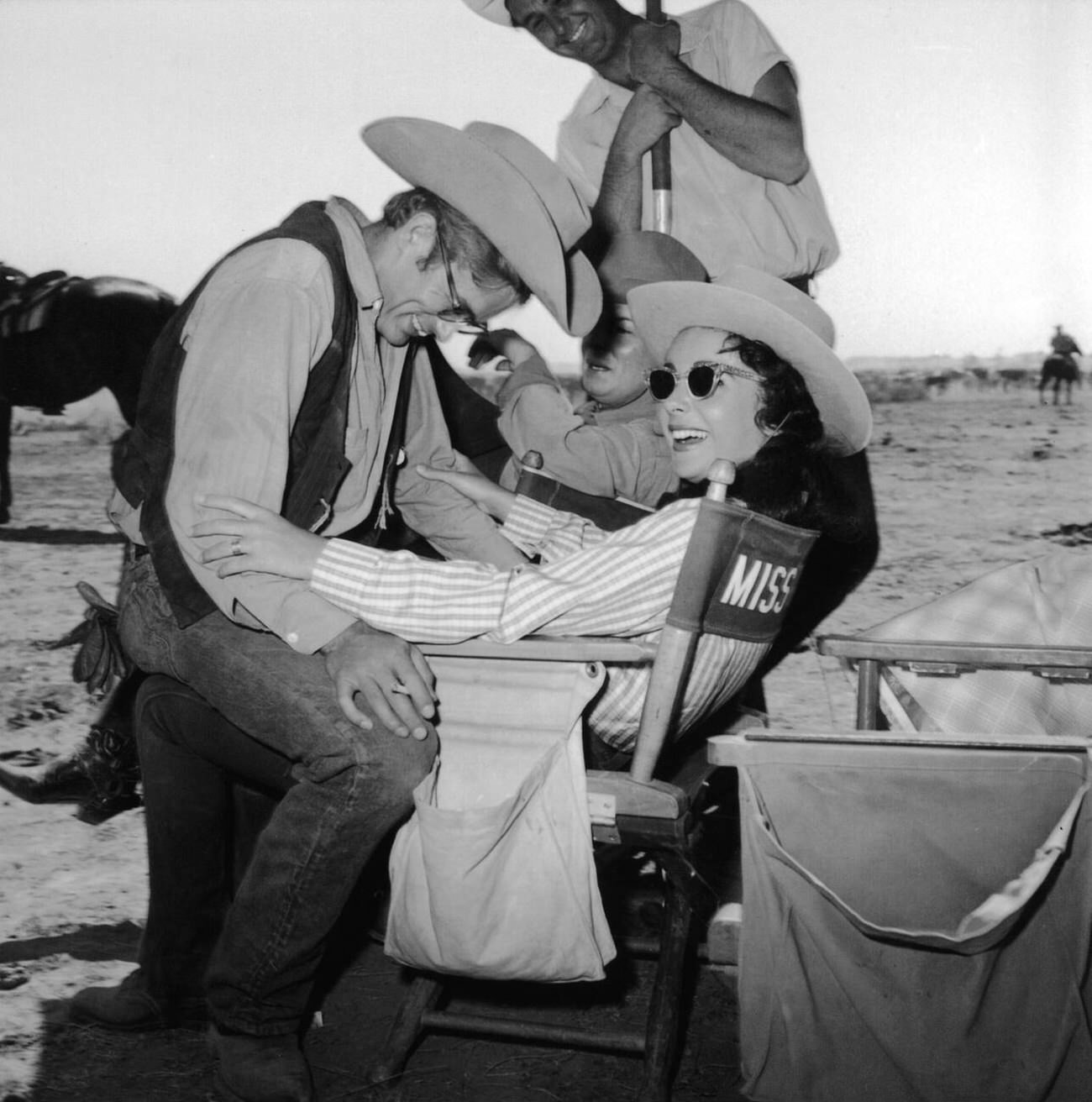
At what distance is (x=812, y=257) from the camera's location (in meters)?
3.80

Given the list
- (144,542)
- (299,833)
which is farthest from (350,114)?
(299,833)

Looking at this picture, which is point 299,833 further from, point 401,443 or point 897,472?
point 897,472

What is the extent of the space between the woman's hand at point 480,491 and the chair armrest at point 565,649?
3.20 ft

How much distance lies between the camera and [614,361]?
3848mm

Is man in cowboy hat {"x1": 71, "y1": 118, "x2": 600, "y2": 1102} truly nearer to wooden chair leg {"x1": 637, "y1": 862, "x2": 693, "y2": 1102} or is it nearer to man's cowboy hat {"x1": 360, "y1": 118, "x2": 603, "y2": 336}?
man's cowboy hat {"x1": 360, "y1": 118, "x2": 603, "y2": 336}

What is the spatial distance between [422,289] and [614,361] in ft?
4.35

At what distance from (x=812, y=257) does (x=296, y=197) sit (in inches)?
67.1

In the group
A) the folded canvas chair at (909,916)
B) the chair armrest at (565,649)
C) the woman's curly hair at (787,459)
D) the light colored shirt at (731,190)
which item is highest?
the light colored shirt at (731,190)

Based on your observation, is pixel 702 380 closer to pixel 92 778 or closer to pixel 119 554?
pixel 92 778

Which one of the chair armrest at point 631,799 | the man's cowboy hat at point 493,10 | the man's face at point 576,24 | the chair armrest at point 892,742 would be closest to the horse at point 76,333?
the man's cowboy hat at point 493,10

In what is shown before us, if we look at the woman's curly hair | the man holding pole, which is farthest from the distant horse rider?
the woman's curly hair

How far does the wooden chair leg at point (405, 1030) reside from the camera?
256 cm

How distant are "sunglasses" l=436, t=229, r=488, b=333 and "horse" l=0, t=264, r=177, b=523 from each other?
178cm

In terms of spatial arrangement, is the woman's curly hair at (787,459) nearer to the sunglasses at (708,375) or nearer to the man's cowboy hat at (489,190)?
the sunglasses at (708,375)
